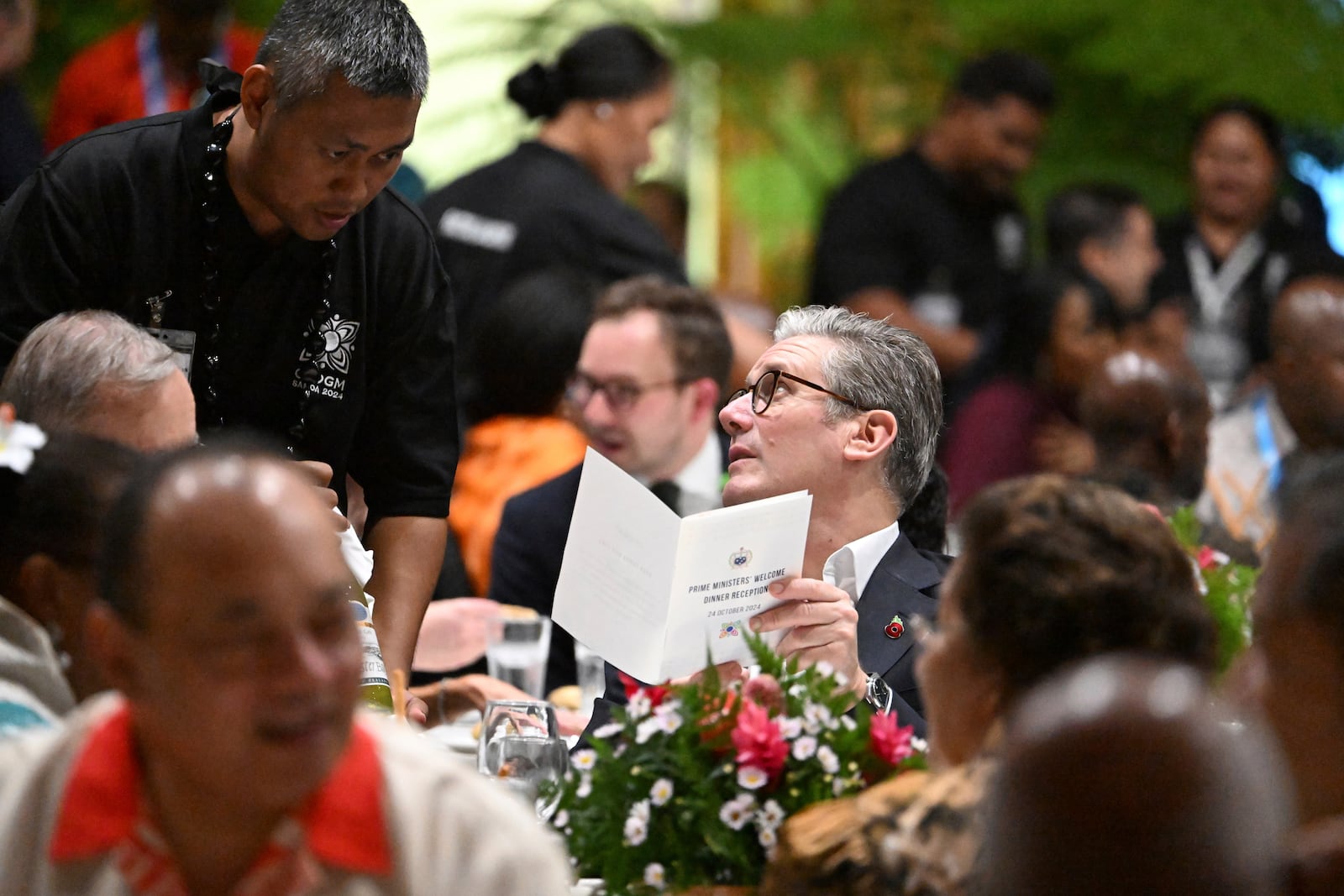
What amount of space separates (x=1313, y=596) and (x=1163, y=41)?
21.5 feet

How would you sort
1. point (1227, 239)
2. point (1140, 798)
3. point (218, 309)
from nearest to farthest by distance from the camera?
point (1140, 798) < point (218, 309) < point (1227, 239)

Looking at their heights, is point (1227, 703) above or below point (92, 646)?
above

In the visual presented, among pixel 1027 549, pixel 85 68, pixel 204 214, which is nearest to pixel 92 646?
pixel 1027 549

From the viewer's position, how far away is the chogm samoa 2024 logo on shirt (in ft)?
10.5

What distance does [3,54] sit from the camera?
5.24 metres

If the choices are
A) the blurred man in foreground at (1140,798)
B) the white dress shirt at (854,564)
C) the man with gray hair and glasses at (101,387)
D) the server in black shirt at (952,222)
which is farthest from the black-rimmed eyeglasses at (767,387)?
the server in black shirt at (952,222)

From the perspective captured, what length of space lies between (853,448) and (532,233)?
2628 millimetres

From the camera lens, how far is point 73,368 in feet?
8.79

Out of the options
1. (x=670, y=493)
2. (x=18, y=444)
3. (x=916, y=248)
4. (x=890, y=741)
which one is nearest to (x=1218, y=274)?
(x=916, y=248)

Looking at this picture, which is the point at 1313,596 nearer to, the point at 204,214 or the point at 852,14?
→ the point at 204,214

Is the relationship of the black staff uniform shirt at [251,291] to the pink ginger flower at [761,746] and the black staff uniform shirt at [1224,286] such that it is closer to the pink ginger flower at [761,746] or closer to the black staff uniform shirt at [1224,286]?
the pink ginger flower at [761,746]

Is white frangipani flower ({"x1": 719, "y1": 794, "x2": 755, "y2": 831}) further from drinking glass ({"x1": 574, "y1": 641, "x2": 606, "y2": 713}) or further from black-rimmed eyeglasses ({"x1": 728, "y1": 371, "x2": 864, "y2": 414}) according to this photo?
drinking glass ({"x1": 574, "y1": 641, "x2": 606, "y2": 713})

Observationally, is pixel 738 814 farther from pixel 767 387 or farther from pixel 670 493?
pixel 670 493

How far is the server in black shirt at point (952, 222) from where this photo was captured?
23.3 ft
